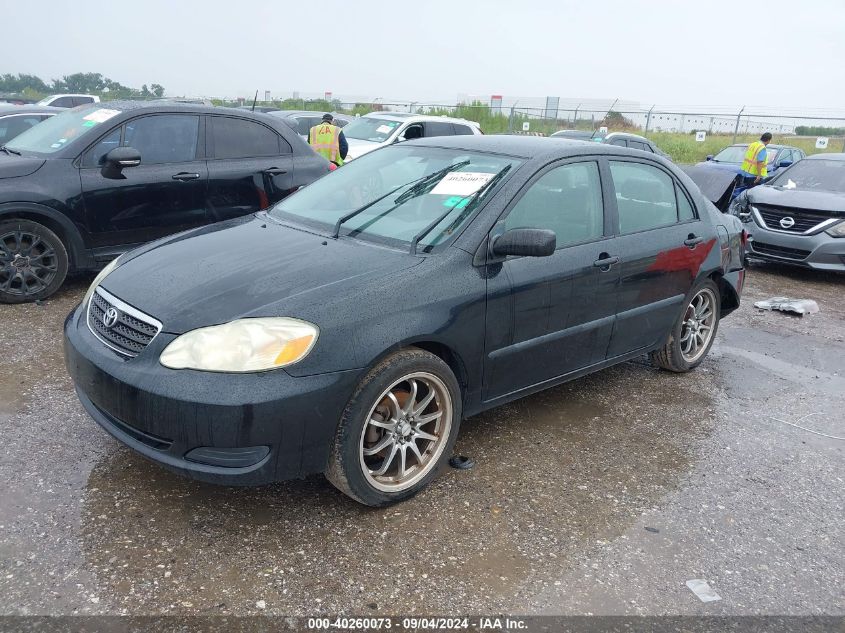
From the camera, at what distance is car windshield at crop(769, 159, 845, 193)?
9398mm

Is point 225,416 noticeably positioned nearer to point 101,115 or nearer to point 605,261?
point 605,261

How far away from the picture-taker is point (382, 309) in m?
2.96

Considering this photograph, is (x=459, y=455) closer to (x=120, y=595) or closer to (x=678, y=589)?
(x=678, y=589)

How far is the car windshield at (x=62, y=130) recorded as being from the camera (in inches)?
239

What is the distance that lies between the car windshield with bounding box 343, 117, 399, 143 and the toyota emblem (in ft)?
36.8

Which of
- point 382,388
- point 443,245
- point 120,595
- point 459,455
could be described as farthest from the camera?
point 459,455

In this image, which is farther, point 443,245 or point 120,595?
point 443,245

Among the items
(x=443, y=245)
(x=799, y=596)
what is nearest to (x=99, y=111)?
(x=443, y=245)

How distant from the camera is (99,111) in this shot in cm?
627

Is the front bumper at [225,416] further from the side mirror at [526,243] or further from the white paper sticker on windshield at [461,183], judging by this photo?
the white paper sticker on windshield at [461,183]

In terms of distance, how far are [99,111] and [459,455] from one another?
4.79m

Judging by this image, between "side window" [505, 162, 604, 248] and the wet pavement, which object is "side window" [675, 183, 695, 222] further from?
the wet pavement

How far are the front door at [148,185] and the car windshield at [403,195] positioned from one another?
2.35 meters

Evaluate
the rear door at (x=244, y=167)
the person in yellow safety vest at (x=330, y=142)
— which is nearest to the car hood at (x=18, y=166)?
the rear door at (x=244, y=167)
